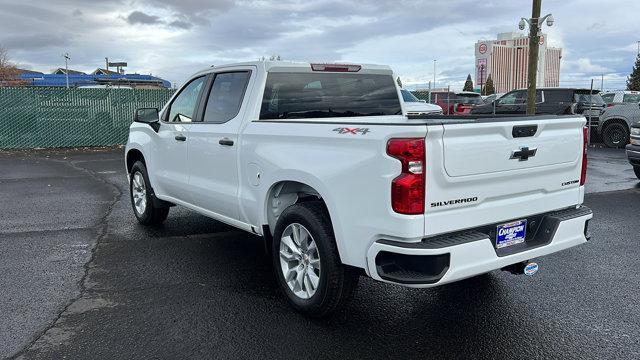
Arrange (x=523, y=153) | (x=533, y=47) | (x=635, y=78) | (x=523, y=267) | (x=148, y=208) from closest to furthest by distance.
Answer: (x=523, y=153), (x=523, y=267), (x=148, y=208), (x=533, y=47), (x=635, y=78)

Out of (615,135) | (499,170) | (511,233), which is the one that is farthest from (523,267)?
(615,135)

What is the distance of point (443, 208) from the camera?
3.30 meters

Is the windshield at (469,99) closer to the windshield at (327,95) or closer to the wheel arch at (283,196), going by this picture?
the windshield at (327,95)

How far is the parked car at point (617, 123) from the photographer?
16797mm

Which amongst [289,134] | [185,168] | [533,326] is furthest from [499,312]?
[185,168]

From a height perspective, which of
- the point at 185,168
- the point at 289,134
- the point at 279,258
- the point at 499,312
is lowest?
the point at 499,312

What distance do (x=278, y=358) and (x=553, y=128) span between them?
2.44 metres

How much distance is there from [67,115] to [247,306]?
1511cm

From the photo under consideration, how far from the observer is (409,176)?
125 inches

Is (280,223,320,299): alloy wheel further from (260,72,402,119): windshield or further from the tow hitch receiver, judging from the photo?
the tow hitch receiver

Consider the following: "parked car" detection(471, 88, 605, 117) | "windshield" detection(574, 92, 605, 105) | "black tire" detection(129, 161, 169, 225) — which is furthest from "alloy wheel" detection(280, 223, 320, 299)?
"windshield" detection(574, 92, 605, 105)

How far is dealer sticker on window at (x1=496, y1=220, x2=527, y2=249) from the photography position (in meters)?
3.61

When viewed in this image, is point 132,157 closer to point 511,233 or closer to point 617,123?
point 511,233

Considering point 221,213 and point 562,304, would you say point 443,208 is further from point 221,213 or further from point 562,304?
point 221,213
